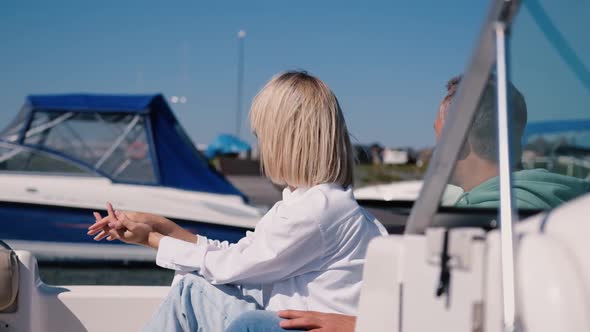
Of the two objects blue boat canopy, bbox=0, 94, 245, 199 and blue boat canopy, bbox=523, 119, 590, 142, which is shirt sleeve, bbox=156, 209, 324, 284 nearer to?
blue boat canopy, bbox=523, 119, 590, 142

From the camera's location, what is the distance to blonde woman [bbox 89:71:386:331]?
1.79 m

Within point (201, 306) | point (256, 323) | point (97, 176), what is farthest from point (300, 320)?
point (97, 176)

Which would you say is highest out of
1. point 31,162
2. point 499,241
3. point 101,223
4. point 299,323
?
point 499,241

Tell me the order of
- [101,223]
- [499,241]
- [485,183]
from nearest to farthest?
[499,241], [485,183], [101,223]

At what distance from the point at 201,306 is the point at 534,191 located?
960 mm

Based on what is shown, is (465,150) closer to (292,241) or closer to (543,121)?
(543,121)

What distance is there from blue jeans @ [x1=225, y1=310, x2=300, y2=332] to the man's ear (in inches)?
25.2

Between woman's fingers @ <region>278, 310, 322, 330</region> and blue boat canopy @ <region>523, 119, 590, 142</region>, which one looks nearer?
blue boat canopy @ <region>523, 119, 590, 142</region>

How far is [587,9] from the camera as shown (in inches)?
56.9

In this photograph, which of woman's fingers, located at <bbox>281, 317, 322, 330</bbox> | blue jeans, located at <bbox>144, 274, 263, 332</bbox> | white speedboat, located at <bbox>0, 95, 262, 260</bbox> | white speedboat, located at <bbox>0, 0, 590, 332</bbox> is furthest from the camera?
white speedboat, located at <bbox>0, 95, 262, 260</bbox>

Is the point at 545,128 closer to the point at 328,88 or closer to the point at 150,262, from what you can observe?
the point at 328,88

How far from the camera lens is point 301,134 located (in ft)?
6.19

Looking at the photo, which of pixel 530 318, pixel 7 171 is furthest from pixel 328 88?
pixel 7 171

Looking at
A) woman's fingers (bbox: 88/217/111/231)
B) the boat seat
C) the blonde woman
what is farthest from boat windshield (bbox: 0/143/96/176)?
the blonde woman
